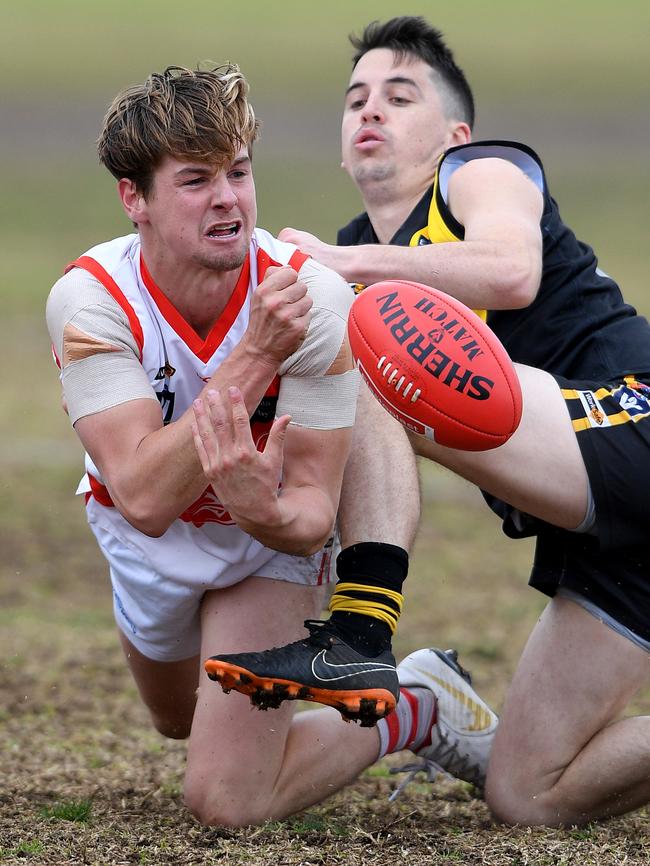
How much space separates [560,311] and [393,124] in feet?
3.58

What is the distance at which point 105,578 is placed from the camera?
8.25 m

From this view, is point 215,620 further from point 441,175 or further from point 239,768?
point 441,175

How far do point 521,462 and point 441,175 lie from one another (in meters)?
1.17

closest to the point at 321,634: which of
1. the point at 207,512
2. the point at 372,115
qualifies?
the point at 207,512

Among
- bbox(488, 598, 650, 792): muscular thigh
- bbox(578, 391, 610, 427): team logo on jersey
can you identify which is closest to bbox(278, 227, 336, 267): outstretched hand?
bbox(578, 391, 610, 427): team logo on jersey

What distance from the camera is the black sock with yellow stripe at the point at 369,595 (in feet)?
13.1

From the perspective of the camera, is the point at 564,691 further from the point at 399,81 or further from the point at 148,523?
the point at 399,81

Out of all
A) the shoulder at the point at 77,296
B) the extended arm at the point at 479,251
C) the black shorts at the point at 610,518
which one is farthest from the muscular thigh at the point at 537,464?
the shoulder at the point at 77,296

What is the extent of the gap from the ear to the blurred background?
10.0 ft

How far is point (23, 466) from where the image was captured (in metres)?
10.0

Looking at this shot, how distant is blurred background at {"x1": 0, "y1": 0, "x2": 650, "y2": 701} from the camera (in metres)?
8.09

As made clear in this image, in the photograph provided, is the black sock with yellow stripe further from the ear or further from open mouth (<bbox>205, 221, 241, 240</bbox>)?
the ear

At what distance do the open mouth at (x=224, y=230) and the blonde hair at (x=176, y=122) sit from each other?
0.64 ft

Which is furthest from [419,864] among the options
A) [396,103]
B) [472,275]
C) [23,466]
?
[23,466]
